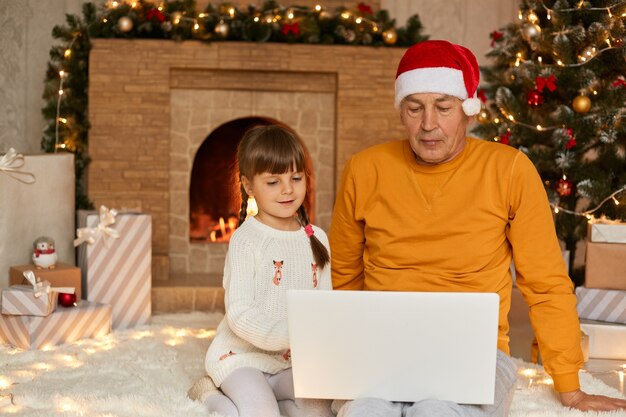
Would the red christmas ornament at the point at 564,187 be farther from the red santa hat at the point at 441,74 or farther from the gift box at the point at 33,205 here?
the gift box at the point at 33,205

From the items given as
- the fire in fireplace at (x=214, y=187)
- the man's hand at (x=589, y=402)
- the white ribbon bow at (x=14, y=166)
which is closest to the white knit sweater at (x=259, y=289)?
the man's hand at (x=589, y=402)

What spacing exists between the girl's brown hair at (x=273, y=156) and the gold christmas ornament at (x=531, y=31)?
1.82 m

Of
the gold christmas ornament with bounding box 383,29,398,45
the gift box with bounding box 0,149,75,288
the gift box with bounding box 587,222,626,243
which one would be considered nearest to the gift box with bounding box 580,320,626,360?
the gift box with bounding box 587,222,626,243

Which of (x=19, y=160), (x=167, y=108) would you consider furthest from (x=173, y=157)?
(x=19, y=160)

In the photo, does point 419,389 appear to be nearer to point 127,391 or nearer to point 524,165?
point 524,165

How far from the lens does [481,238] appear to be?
187cm

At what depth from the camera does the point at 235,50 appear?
13.6 feet

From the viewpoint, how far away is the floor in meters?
2.59

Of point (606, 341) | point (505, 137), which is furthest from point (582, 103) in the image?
point (606, 341)

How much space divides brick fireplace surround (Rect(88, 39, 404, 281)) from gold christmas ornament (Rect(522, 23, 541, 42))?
32.9 inches

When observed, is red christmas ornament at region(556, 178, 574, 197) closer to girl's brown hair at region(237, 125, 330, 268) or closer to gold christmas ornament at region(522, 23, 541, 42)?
gold christmas ornament at region(522, 23, 541, 42)

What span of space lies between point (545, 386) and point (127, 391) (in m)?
1.18

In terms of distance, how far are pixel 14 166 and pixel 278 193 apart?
4.92ft

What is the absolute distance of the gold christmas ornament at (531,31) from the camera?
3.50 m
